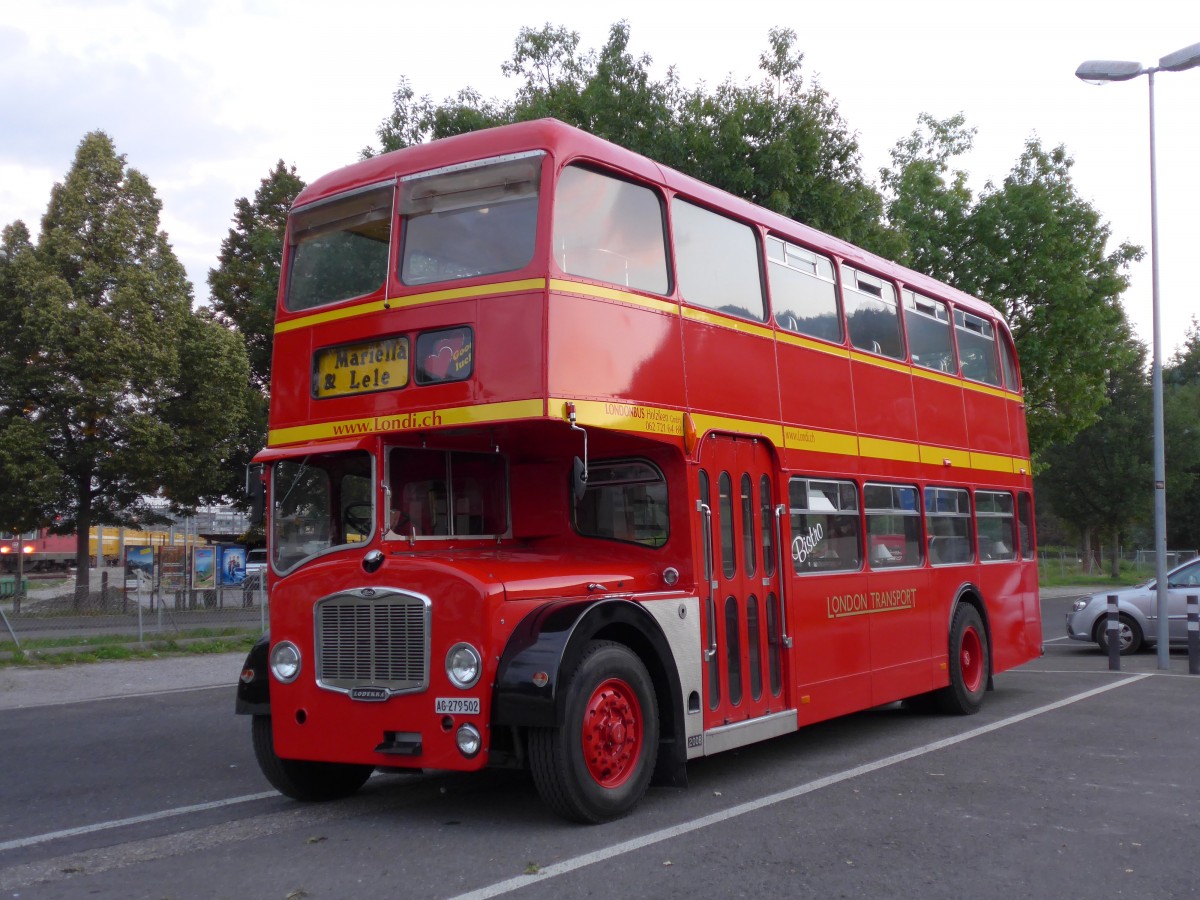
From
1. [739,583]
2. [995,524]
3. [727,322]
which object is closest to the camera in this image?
[739,583]

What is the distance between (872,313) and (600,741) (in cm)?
571

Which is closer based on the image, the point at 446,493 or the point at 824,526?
the point at 446,493

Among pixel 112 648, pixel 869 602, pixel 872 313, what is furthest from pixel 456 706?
pixel 112 648

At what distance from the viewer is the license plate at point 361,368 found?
743cm

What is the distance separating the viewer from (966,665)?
12.3 metres

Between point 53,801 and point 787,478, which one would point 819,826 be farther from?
point 53,801

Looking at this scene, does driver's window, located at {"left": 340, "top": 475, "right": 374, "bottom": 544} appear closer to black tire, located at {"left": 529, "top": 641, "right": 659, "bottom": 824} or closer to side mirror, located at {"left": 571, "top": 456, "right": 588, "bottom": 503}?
side mirror, located at {"left": 571, "top": 456, "right": 588, "bottom": 503}

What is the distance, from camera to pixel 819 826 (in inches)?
266

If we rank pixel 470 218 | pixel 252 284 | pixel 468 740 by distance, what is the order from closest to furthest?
pixel 468 740
pixel 470 218
pixel 252 284

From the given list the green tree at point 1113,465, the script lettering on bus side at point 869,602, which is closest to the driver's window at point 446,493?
the script lettering on bus side at point 869,602

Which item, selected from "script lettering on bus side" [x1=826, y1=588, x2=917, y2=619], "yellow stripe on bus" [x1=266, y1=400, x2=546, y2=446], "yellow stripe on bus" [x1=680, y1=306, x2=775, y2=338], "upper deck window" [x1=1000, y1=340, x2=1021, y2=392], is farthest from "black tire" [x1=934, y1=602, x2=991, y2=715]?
"yellow stripe on bus" [x1=266, y1=400, x2=546, y2=446]

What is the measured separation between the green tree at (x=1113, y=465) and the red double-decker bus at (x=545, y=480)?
42.0 m

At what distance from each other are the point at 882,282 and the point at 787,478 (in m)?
3.10

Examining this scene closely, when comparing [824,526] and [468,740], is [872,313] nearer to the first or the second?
[824,526]
